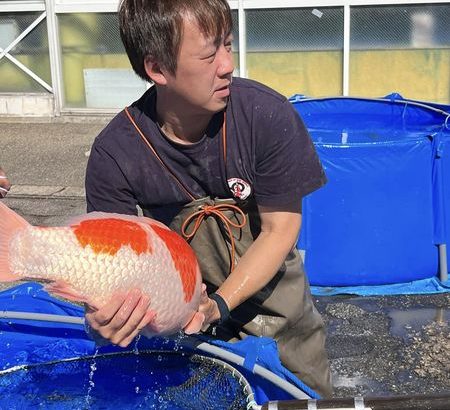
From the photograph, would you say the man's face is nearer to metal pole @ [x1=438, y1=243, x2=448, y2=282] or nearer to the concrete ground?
the concrete ground

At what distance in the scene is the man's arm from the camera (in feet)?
7.06

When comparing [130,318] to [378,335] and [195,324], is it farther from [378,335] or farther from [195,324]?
[378,335]

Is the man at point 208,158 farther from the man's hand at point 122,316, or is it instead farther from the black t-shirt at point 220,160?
the man's hand at point 122,316

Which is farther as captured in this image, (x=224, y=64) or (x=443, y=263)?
(x=443, y=263)

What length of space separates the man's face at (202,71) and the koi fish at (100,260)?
16.2 inches

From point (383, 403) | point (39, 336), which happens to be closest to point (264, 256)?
point (383, 403)

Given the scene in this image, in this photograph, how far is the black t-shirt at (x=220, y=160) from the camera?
2176mm

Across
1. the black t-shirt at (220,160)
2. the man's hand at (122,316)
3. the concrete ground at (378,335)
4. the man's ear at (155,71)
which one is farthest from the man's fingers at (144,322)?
the concrete ground at (378,335)

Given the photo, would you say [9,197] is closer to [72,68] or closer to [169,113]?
[72,68]

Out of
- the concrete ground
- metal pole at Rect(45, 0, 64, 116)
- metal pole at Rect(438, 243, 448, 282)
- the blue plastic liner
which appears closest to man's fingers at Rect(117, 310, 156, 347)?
the concrete ground

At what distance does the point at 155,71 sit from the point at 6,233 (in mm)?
697

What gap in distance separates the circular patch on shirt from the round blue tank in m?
2.45

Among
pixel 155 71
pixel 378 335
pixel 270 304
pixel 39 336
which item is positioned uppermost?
pixel 155 71

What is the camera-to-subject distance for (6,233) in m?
1.65
